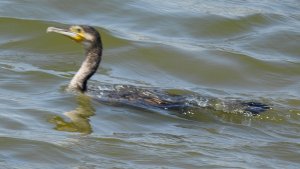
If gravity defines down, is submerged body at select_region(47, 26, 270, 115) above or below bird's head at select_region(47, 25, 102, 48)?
below

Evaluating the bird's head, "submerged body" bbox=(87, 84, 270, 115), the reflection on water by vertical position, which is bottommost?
the reflection on water

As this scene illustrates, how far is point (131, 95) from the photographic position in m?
11.8

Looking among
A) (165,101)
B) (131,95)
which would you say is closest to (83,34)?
(131,95)

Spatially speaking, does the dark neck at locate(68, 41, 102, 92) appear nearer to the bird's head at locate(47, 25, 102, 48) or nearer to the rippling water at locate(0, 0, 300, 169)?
the bird's head at locate(47, 25, 102, 48)

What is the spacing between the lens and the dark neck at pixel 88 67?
480 inches

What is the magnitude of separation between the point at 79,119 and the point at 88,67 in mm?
1367

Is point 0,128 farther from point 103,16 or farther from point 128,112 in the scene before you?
point 103,16

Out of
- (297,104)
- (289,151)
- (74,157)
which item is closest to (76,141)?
(74,157)

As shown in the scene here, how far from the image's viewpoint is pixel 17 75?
12.5 meters

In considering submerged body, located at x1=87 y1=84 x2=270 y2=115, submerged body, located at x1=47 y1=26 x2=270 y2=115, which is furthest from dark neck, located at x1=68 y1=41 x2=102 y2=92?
submerged body, located at x1=87 y1=84 x2=270 y2=115

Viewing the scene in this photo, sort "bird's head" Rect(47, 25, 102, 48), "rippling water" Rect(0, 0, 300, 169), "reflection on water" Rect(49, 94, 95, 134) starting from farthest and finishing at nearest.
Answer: "bird's head" Rect(47, 25, 102, 48) < "reflection on water" Rect(49, 94, 95, 134) < "rippling water" Rect(0, 0, 300, 169)

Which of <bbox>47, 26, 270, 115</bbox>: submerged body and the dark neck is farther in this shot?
the dark neck

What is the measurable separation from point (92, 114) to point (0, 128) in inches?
58.3

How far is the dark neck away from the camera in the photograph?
1218 centimetres
